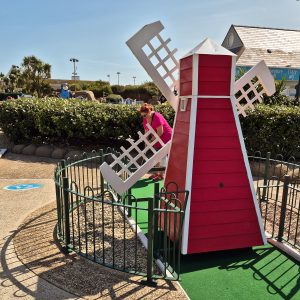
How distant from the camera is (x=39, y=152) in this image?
32.6 feet

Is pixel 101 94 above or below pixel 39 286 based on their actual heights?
above

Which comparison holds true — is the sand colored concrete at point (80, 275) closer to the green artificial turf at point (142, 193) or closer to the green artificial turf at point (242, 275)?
the green artificial turf at point (242, 275)

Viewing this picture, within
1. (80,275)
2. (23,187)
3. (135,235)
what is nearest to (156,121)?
(135,235)

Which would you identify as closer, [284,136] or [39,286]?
[39,286]

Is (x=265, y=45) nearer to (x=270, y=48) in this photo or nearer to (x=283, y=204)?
(x=270, y=48)

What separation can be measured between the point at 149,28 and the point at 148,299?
3.34 m

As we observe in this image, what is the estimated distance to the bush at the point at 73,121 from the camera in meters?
9.81

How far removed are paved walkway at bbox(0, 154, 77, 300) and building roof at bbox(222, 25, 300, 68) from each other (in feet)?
68.6

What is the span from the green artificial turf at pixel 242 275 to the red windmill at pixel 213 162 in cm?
18

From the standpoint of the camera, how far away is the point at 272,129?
900cm

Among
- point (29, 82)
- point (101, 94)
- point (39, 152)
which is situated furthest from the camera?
point (101, 94)

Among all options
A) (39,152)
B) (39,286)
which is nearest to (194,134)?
(39,286)

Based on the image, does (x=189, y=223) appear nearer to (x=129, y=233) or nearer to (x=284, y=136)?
(x=129, y=233)

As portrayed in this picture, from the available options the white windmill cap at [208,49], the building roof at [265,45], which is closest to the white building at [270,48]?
the building roof at [265,45]
